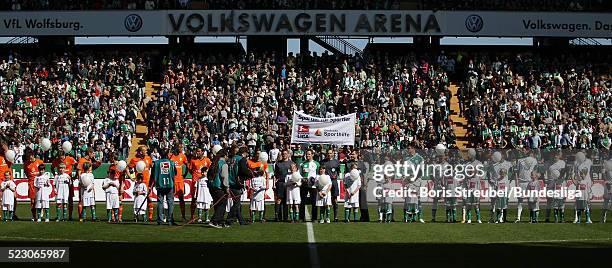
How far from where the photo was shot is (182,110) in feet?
134

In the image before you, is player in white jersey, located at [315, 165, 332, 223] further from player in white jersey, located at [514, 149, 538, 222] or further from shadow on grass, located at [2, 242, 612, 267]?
shadow on grass, located at [2, 242, 612, 267]

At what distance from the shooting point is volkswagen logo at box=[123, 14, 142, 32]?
153 ft

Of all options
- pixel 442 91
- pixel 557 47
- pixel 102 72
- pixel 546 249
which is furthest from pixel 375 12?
pixel 546 249

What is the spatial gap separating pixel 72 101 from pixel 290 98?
9.57 meters

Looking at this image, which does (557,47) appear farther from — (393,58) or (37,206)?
(37,206)

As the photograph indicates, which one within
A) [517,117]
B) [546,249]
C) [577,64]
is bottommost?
[546,249]

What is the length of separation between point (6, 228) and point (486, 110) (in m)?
24.3

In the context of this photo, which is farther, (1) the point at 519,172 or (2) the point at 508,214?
(2) the point at 508,214

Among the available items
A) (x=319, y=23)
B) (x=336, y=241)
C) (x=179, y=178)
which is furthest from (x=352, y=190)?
(x=319, y=23)

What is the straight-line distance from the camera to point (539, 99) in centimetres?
4156

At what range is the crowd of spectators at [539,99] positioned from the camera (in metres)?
38.2

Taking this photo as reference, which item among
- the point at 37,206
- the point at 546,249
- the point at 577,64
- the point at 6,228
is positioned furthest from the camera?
the point at 577,64

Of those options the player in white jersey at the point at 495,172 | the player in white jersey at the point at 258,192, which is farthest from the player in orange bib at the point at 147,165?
the player in white jersey at the point at 495,172
